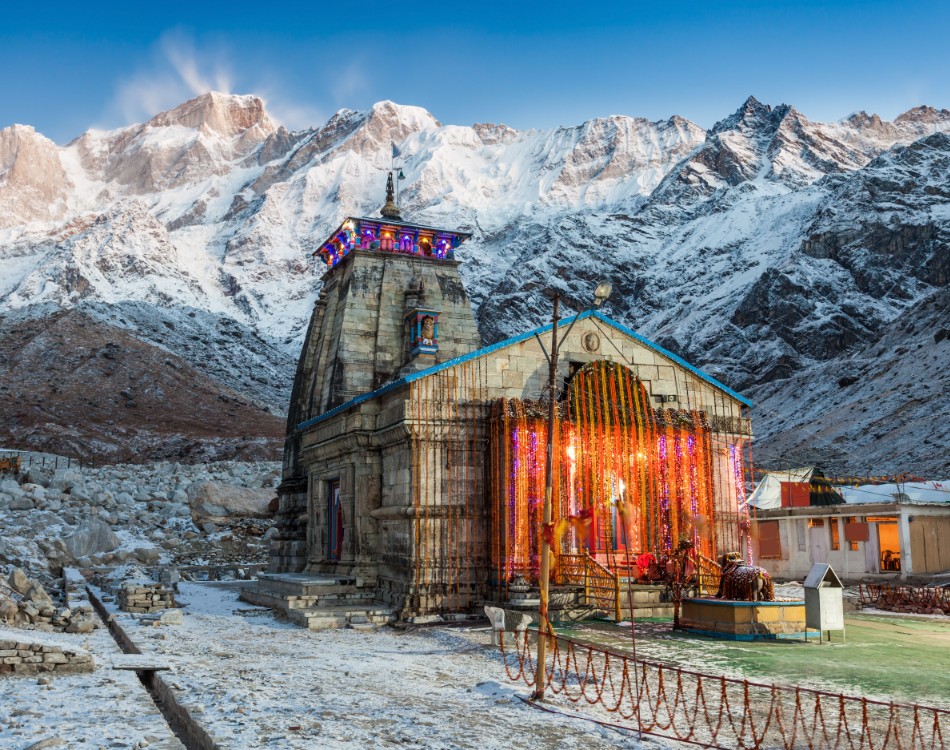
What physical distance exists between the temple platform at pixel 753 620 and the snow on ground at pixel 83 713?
9.93m

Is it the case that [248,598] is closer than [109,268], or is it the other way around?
[248,598]

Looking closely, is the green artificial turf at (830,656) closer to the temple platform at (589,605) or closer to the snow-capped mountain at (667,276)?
the temple platform at (589,605)

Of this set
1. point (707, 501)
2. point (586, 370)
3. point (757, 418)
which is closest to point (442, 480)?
point (586, 370)

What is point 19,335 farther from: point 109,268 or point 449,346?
point 449,346

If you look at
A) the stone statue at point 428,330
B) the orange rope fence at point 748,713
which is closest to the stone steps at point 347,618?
the orange rope fence at point 748,713

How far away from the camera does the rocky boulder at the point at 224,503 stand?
36.8m

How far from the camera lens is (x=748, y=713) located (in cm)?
948

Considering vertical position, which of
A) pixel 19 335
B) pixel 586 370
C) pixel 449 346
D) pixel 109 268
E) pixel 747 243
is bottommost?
pixel 586 370

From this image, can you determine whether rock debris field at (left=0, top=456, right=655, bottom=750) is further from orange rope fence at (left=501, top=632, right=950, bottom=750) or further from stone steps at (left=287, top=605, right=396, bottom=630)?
orange rope fence at (left=501, top=632, right=950, bottom=750)

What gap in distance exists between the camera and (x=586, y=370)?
2019 cm

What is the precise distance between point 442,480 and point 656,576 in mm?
5262

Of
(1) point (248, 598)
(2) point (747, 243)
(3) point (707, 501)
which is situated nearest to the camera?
(3) point (707, 501)

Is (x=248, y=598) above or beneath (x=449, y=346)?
beneath

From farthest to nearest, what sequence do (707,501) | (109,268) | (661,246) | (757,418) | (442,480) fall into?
1. (661,246)
2. (109,268)
3. (757,418)
4. (707,501)
5. (442,480)
